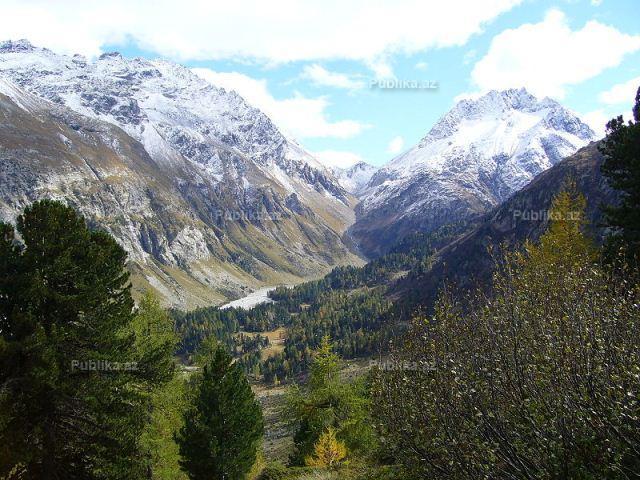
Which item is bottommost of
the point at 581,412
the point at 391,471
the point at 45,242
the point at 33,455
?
the point at 391,471

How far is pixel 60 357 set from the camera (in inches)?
762

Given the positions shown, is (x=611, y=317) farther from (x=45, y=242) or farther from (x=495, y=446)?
(x=45, y=242)

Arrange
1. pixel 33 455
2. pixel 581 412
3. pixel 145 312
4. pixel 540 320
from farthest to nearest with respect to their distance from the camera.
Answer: pixel 145 312
pixel 33 455
pixel 540 320
pixel 581 412

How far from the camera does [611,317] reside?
9.66m

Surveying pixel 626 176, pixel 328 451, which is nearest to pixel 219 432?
pixel 328 451

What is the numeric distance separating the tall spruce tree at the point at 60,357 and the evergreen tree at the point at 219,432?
12.6 metres

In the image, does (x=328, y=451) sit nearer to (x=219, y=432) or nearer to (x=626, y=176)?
(x=219, y=432)

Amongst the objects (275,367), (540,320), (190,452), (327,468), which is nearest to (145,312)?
(190,452)

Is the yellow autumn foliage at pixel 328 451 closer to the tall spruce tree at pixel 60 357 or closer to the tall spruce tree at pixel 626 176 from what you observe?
the tall spruce tree at pixel 60 357

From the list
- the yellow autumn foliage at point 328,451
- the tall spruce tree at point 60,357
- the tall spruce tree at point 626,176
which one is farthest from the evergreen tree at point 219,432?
the tall spruce tree at point 626,176

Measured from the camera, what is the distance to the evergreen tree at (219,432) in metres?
34.0

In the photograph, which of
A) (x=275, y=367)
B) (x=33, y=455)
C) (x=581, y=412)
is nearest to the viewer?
(x=581, y=412)

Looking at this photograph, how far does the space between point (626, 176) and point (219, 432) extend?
31.8 m

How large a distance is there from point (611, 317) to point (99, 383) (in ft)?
62.4
